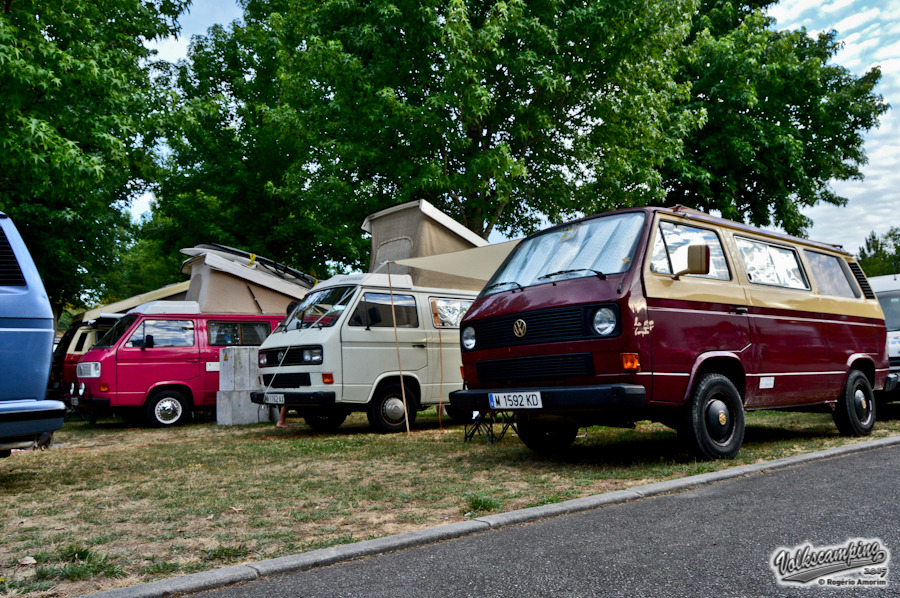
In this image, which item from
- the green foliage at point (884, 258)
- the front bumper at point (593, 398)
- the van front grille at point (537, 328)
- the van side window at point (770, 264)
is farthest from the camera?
the green foliage at point (884, 258)

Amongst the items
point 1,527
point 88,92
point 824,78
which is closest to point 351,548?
point 1,527

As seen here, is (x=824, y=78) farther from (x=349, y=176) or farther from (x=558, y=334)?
(x=558, y=334)

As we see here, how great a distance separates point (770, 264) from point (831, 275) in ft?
4.77

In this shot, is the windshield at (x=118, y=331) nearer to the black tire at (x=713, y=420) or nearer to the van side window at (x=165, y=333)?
the van side window at (x=165, y=333)

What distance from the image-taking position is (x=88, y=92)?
1194 centimetres

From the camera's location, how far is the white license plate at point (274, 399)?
981 cm

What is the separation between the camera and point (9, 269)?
18.5 ft

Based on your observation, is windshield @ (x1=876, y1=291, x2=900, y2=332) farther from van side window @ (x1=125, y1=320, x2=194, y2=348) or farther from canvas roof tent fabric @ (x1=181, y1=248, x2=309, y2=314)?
van side window @ (x1=125, y1=320, x2=194, y2=348)

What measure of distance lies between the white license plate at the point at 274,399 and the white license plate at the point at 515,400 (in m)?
4.37

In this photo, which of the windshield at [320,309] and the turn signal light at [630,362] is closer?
the turn signal light at [630,362]

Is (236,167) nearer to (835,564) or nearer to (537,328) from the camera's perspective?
(537,328)

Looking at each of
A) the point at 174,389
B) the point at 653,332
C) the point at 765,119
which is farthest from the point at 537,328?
the point at 765,119

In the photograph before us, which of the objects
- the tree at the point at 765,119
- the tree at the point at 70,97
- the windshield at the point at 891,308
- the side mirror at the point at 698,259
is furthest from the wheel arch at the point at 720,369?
the tree at the point at 765,119

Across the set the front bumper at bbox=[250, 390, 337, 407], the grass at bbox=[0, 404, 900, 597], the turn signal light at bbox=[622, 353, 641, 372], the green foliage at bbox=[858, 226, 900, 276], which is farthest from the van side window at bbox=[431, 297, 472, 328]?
the green foliage at bbox=[858, 226, 900, 276]
